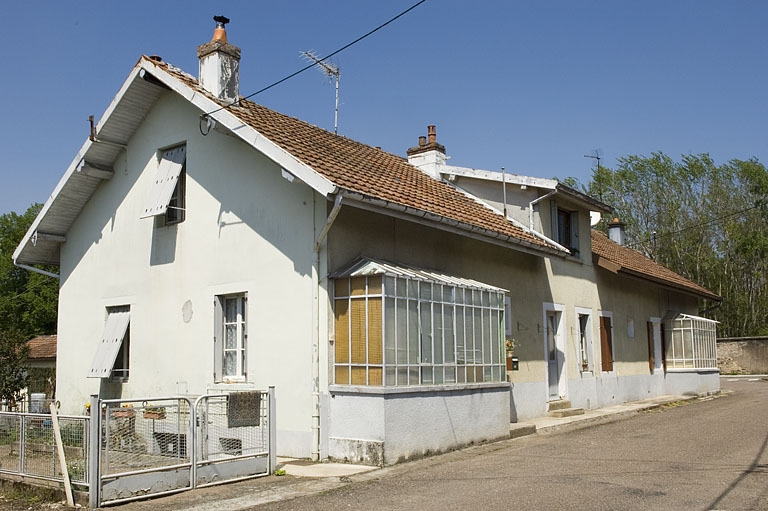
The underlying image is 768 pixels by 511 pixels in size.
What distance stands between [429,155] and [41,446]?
10.6 meters

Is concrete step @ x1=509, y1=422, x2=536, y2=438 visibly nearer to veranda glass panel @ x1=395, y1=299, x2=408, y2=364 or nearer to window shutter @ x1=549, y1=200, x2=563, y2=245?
veranda glass panel @ x1=395, y1=299, x2=408, y2=364

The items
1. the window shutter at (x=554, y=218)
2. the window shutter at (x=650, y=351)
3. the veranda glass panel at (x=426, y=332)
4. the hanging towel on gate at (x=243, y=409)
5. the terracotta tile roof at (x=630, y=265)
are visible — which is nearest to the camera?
the hanging towel on gate at (x=243, y=409)

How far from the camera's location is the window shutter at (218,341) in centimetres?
1169

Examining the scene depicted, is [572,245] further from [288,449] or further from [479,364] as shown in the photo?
[288,449]

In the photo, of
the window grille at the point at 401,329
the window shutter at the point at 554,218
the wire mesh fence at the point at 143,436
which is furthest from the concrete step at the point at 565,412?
the wire mesh fence at the point at 143,436

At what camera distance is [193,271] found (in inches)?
483

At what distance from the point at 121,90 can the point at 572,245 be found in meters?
10.5

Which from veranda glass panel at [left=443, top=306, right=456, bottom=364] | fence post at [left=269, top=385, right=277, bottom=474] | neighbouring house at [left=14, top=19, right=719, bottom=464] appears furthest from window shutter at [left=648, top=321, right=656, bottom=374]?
fence post at [left=269, top=385, right=277, bottom=474]

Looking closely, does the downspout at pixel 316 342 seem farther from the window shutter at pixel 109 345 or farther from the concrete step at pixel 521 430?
the window shutter at pixel 109 345

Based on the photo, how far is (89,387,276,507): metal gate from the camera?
25.4 feet

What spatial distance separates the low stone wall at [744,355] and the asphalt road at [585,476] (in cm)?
2486

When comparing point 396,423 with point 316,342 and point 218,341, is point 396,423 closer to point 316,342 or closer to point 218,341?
point 316,342

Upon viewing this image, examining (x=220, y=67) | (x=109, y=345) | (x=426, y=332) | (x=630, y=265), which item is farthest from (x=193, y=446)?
(x=630, y=265)

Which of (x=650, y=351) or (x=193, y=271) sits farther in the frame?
(x=650, y=351)
